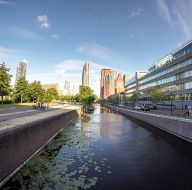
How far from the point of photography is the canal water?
11859 mm

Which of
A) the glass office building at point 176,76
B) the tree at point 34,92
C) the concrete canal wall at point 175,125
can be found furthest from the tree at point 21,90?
the concrete canal wall at point 175,125

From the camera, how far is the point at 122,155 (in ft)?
60.1

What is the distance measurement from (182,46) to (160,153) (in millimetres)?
72437

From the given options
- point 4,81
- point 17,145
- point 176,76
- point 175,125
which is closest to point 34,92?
point 4,81

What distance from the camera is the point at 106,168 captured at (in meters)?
14.8

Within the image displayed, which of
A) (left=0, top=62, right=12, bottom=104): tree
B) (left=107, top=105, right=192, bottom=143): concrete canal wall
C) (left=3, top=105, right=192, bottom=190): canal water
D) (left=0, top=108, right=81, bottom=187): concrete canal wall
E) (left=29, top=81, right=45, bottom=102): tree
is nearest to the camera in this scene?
(left=0, top=108, right=81, bottom=187): concrete canal wall

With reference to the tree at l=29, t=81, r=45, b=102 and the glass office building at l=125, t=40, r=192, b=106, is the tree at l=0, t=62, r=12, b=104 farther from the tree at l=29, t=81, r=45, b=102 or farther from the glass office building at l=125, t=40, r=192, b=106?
the glass office building at l=125, t=40, r=192, b=106

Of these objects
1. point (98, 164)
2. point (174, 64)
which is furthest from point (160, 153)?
point (174, 64)

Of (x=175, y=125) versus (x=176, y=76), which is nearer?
(x=175, y=125)

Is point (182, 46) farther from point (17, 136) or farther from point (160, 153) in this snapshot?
point (17, 136)

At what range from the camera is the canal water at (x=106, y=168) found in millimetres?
11859

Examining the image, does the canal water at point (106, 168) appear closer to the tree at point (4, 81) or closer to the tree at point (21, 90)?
the tree at point (4, 81)

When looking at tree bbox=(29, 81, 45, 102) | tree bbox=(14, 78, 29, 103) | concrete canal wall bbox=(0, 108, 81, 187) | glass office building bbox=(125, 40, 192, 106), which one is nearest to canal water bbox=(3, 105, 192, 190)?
concrete canal wall bbox=(0, 108, 81, 187)

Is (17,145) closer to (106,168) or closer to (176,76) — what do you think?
(106,168)
